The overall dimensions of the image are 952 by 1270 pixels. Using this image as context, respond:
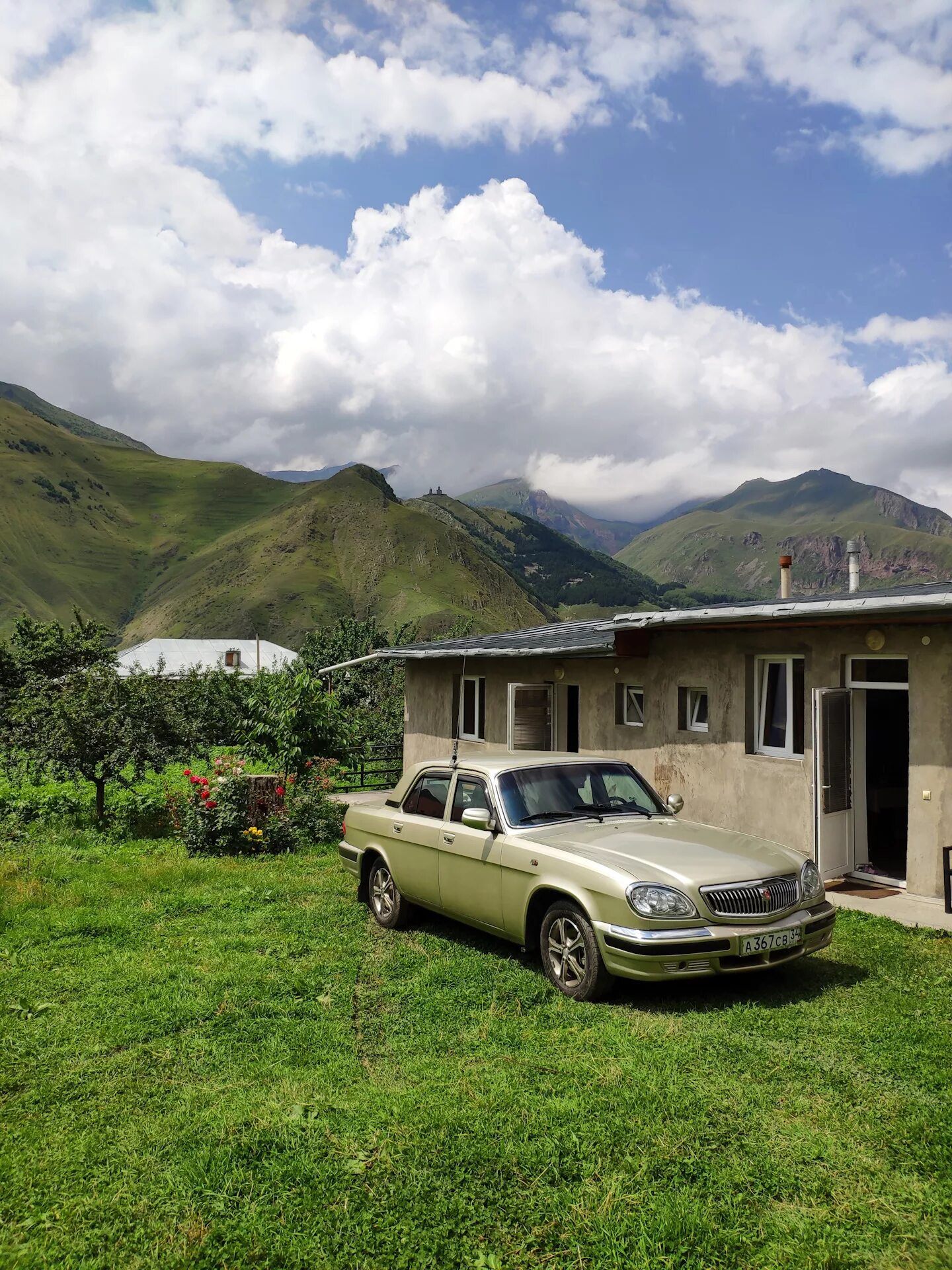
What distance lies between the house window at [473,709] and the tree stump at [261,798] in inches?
185

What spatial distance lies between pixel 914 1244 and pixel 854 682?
7.38m

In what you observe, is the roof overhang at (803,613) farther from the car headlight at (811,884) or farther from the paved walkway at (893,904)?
the car headlight at (811,884)

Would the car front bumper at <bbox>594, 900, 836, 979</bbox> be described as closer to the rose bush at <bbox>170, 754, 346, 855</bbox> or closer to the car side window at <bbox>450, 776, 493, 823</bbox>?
the car side window at <bbox>450, 776, 493, 823</bbox>

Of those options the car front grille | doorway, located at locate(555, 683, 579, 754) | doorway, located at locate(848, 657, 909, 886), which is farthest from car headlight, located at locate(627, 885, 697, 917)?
doorway, located at locate(555, 683, 579, 754)

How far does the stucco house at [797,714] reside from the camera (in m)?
8.70

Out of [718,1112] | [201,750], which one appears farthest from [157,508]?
[718,1112]

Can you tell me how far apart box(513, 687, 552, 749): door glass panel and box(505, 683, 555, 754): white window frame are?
0.5 inches

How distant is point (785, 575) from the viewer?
15164 mm

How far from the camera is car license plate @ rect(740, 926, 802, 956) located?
532 centimetres

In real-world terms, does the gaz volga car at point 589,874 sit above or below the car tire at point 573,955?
above

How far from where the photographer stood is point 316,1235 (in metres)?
3.17

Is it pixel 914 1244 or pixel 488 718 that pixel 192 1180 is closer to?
pixel 914 1244

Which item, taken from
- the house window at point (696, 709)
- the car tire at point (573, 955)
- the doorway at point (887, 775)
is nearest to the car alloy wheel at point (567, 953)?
the car tire at point (573, 955)

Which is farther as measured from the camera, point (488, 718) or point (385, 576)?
point (385, 576)
